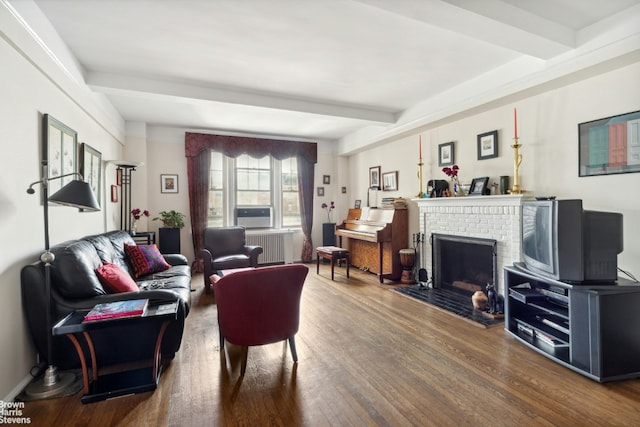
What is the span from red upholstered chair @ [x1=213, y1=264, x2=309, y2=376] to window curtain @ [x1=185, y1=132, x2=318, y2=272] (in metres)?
3.79

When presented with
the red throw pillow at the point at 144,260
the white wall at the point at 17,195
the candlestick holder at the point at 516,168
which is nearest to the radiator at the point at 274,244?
the red throw pillow at the point at 144,260

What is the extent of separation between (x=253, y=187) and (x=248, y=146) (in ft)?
2.72

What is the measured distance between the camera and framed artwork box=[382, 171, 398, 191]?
5.58 metres

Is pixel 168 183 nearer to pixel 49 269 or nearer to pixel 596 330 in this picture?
pixel 49 269

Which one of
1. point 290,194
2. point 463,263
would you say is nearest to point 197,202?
point 290,194

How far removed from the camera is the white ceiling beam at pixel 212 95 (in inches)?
138

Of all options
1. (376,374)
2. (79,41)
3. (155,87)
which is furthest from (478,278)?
(79,41)

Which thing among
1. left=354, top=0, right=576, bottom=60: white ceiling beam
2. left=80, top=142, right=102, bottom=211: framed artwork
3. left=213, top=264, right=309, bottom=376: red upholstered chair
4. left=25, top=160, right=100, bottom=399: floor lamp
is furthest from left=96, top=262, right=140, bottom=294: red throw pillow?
left=354, top=0, right=576, bottom=60: white ceiling beam

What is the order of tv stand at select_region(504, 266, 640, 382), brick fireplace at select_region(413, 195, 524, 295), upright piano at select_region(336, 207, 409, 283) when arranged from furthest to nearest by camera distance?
upright piano at select_region(336, 207, 409, 283), brick fireplace at select_region(413, 195, 524, 295), tv stand at select_region(504, 266, 640, 382)

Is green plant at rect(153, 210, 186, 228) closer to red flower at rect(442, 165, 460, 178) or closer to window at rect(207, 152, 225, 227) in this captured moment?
window at rect(207, 152, 225, 227)

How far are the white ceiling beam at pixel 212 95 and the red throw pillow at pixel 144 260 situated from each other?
179cm

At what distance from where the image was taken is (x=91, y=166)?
3.60 m

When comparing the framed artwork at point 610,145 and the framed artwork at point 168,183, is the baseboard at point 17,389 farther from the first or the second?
the framed artwork at point 610,145

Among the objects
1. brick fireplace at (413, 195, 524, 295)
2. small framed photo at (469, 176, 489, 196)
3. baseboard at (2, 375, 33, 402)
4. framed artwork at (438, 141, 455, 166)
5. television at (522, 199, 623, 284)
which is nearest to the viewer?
baseboard at (2, 375, 33, 402)
